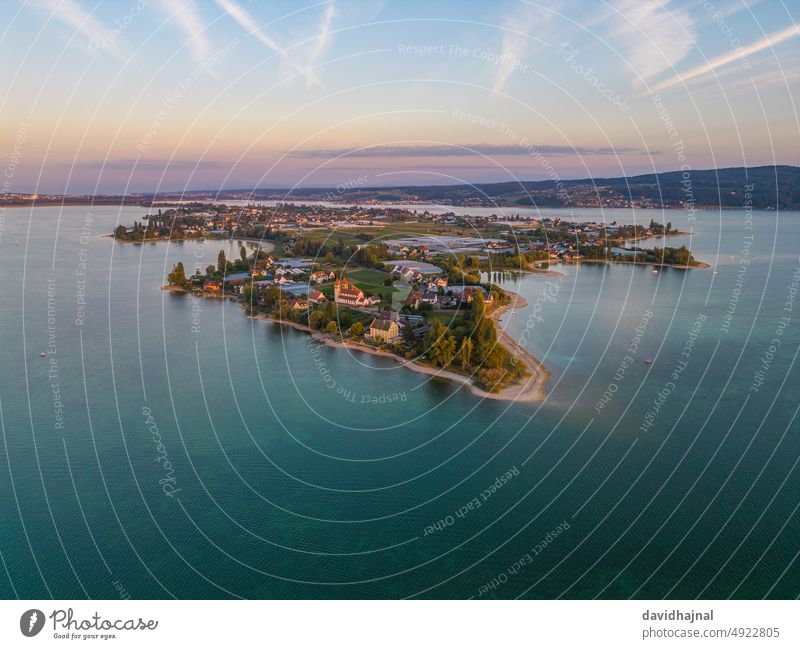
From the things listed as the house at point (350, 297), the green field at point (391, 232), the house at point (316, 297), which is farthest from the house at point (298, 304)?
the green field at point (391, 232)

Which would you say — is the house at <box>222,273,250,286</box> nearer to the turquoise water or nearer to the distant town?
the distant town

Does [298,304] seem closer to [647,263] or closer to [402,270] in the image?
[402,270]

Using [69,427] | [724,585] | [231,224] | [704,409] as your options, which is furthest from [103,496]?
[231,224]

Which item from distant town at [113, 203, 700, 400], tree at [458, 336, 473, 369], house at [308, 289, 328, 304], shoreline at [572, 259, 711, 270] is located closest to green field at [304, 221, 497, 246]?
distant town at [113, 203, 700, 400]

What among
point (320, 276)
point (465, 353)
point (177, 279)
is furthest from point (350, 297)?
point (177, 279)

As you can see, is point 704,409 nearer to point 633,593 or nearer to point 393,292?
point 633,593
